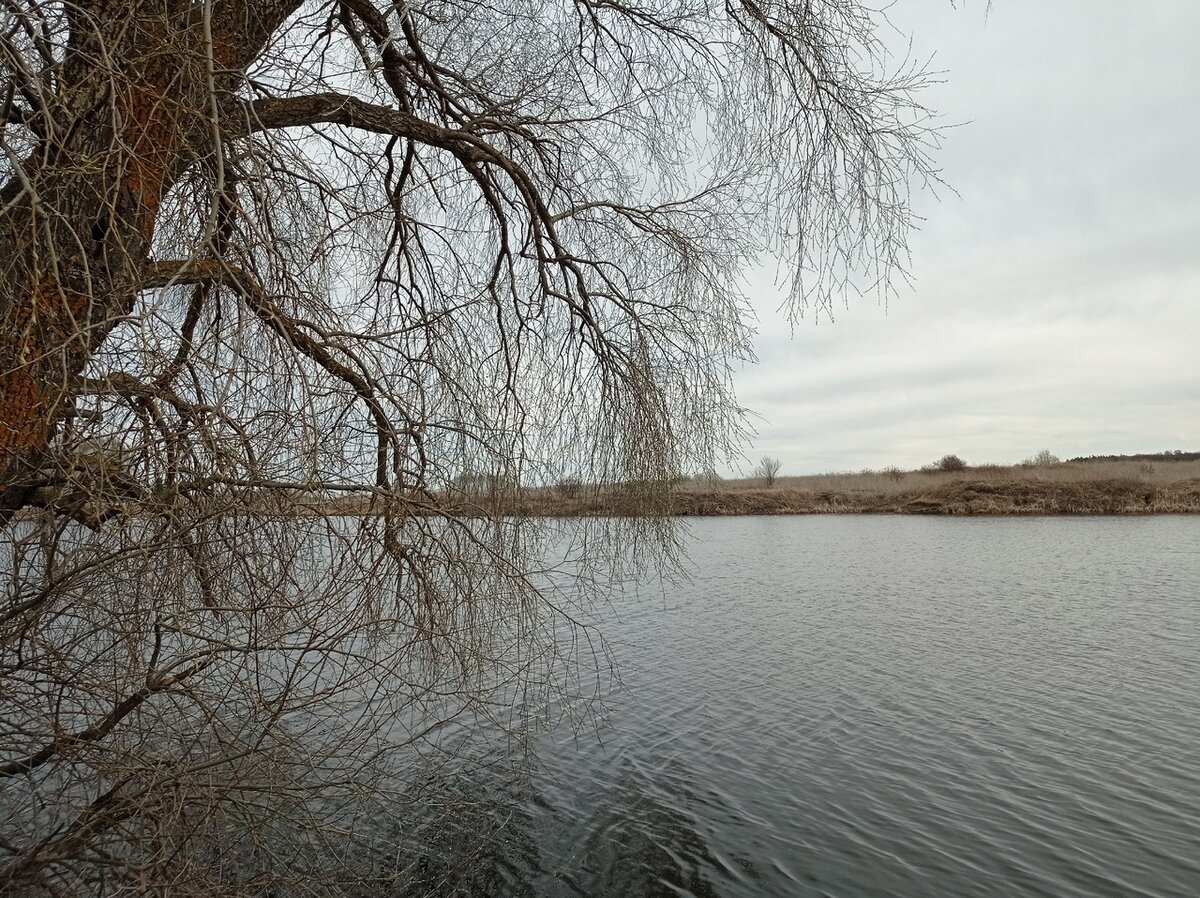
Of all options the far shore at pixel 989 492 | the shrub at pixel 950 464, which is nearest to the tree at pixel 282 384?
the far shore at pixel 989 492

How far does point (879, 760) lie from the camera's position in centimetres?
656

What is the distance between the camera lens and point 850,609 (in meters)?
13.0

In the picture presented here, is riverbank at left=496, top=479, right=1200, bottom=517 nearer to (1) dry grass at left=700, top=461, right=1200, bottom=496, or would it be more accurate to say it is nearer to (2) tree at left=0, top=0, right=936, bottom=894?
(1) dry grass at left=700, top=461, right=1200, bottom=496

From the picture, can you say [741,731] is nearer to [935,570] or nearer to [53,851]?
[53,851]

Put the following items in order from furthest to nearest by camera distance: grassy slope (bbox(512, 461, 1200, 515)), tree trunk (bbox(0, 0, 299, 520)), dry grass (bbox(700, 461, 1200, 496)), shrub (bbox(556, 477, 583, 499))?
dry grass (bbox(700, 461, 1200, 496))
grassy slope (bbox(512, 461, 1200, 515))
shrub (bbox(556, 477, 583, 499))
tree trunk (bbox(0, 0, 299, 520))

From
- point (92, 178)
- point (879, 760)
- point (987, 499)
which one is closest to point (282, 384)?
point (92, 178)

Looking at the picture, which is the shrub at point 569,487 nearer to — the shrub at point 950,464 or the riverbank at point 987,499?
the riverbank at point 987,499

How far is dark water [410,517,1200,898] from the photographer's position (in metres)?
4.91

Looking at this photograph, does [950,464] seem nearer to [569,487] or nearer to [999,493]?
[999,493]

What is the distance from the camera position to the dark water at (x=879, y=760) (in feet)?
16.1

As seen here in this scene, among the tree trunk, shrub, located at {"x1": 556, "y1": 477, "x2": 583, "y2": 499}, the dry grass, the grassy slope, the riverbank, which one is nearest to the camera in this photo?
the tree trunk

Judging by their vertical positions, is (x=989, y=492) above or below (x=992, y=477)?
below

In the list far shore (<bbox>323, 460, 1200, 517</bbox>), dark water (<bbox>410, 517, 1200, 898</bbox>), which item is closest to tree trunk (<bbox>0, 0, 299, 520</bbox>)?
dark water (<bbox>410, 517, 1200, 898</bbox>)

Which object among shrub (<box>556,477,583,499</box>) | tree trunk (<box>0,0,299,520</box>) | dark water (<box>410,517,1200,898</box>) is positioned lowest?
dark water (<box>410,517,1200,898</box>)
